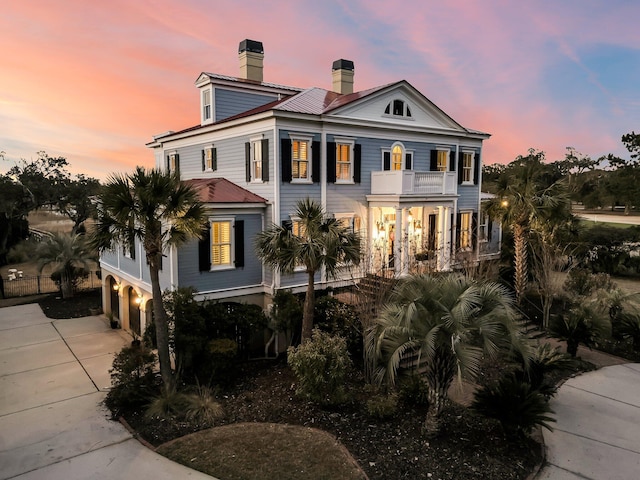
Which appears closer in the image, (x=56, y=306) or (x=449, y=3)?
(x=449, y=3)

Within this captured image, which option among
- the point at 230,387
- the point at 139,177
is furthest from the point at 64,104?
the point at 230,387

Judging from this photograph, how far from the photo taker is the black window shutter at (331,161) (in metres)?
17.3

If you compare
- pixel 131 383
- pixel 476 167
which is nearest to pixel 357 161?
pixel 476 167

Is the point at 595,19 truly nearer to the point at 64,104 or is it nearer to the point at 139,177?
the point at 139,177

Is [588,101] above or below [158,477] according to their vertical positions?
above

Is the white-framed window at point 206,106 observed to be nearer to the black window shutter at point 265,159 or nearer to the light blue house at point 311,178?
the light blue house at point 311,178

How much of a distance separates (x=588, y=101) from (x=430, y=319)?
74.9 ft

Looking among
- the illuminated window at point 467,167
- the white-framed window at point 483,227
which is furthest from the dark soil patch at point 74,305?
the white-framed window at point 483,227

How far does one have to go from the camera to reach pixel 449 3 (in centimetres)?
1566

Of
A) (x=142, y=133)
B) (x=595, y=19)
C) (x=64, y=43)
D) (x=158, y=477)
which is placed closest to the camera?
(x=158, y=477)

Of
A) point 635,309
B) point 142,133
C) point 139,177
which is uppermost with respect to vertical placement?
point 142,133

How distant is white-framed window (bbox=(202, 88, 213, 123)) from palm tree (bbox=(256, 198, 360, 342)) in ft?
34.3

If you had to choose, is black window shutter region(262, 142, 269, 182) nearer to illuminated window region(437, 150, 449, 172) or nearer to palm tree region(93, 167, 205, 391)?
palm tree region(93, 167, 205, 391)

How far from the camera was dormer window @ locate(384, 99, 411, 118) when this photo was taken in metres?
19.1
